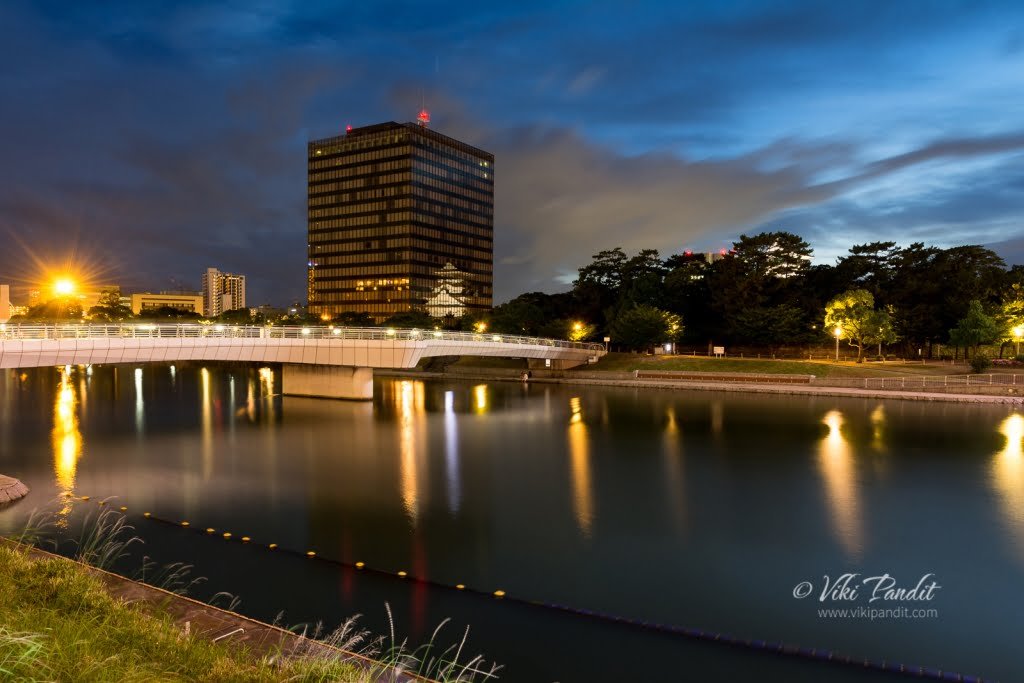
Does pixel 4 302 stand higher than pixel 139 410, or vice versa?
pixel 4 302

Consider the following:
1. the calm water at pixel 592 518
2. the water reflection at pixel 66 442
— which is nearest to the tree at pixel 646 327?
the calm water at pixel 592 518

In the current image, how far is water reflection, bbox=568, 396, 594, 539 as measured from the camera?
23438 millimetres

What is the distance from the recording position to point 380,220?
188750 millimetres

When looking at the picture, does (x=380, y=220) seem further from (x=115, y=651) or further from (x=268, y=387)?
(x=115, y=651)

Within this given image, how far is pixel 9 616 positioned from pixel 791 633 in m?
14.9

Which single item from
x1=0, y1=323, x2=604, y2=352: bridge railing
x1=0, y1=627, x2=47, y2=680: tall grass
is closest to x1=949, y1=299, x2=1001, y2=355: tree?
x1=0, y1=323, x2=604, y2=352: bridge railing

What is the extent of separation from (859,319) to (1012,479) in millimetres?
56201

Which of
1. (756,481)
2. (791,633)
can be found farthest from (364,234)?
(791,633)

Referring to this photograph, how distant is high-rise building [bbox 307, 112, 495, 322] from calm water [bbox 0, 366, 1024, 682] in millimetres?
138782

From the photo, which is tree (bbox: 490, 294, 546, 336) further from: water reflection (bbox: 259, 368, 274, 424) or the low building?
the low building

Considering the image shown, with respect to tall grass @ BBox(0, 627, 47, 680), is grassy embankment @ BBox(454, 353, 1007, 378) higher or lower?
lower

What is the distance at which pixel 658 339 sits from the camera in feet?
305

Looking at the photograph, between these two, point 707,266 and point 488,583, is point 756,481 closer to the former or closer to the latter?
A: point 488,583

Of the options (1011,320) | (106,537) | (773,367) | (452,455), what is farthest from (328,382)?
(1011,320)
